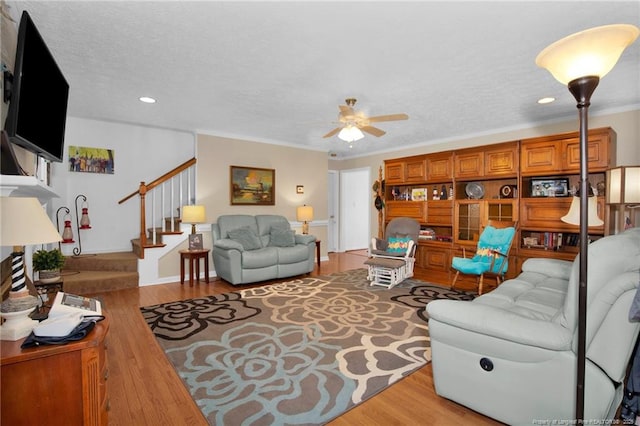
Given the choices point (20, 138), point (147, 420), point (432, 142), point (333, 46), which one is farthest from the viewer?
point (432, 142)

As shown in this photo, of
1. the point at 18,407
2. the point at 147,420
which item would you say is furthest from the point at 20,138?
the point at 147,420

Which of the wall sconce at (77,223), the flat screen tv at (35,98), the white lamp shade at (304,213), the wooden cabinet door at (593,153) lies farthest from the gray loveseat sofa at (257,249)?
the wooden cabinet door at (593,153)

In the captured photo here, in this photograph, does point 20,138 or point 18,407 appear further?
point 20,138

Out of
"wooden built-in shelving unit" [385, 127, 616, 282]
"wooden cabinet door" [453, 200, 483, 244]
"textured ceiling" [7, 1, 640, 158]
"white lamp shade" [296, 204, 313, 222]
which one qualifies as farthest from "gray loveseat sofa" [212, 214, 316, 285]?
"wooden cabinet door" [453, 200, 483, 244]

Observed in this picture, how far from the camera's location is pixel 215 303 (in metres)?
3.81

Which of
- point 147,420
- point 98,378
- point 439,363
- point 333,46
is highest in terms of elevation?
point 333,46

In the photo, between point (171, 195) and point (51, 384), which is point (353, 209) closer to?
point (171, 195)

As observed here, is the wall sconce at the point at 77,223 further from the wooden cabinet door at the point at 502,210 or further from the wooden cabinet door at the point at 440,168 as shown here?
the wooden cabinet door at the point at 502,210

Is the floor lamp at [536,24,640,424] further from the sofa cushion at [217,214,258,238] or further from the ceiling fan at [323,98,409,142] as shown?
the sofa cushion at [217,214,258,238]

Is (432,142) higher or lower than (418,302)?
higher

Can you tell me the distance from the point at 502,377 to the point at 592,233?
11.3ft

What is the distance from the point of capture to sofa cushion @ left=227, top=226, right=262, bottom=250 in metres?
4.88

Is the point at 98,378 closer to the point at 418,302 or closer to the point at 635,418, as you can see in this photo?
the point at 635,418

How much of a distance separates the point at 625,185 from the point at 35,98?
4849mm
